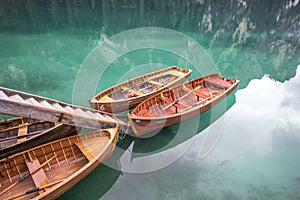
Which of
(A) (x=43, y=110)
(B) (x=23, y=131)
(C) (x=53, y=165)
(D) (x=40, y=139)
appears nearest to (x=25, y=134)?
(B) (x=23, y=131)

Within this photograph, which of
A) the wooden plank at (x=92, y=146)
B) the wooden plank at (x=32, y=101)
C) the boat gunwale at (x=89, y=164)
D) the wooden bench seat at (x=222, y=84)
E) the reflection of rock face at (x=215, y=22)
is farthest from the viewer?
the reflection of rock face at (x=215, y=22)

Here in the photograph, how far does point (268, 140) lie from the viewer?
9.40 meters

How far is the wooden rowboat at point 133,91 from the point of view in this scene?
9.33 metres

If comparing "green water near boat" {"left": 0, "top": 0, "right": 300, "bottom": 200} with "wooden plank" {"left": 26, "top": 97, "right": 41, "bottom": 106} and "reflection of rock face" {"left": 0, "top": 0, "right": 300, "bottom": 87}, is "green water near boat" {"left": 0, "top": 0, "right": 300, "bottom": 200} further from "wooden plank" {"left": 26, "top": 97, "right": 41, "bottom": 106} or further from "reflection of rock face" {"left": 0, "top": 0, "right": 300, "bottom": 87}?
"wooden plank" {"left": 26, "top": 97, "right": 41, "bottom": 106}

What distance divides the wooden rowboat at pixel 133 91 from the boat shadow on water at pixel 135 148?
166 centimetres

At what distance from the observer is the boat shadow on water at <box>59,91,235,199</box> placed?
22.5 feet

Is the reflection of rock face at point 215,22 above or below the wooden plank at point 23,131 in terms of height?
above

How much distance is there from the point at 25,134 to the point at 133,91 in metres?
5.44

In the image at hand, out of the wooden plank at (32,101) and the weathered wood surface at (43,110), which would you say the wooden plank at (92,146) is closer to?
the weathered wood surface at (43,110)

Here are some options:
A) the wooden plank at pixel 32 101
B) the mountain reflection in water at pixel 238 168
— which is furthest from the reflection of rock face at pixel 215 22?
the wooden plank at pixel 32 101

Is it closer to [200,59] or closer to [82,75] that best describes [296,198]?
[82,75]

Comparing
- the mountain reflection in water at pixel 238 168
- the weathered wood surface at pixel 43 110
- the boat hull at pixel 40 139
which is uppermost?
the weathered wood surface at pixel 43 110

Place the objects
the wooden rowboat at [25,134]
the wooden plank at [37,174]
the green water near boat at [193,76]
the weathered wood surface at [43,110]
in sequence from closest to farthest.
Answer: the weathered wood surface at [43,110], the wooden plank at [37,174], the wooden rowboat at [25,134], the green water near boat at [193,76]

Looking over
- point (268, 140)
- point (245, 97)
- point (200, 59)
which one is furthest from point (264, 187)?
point (200, 59)
